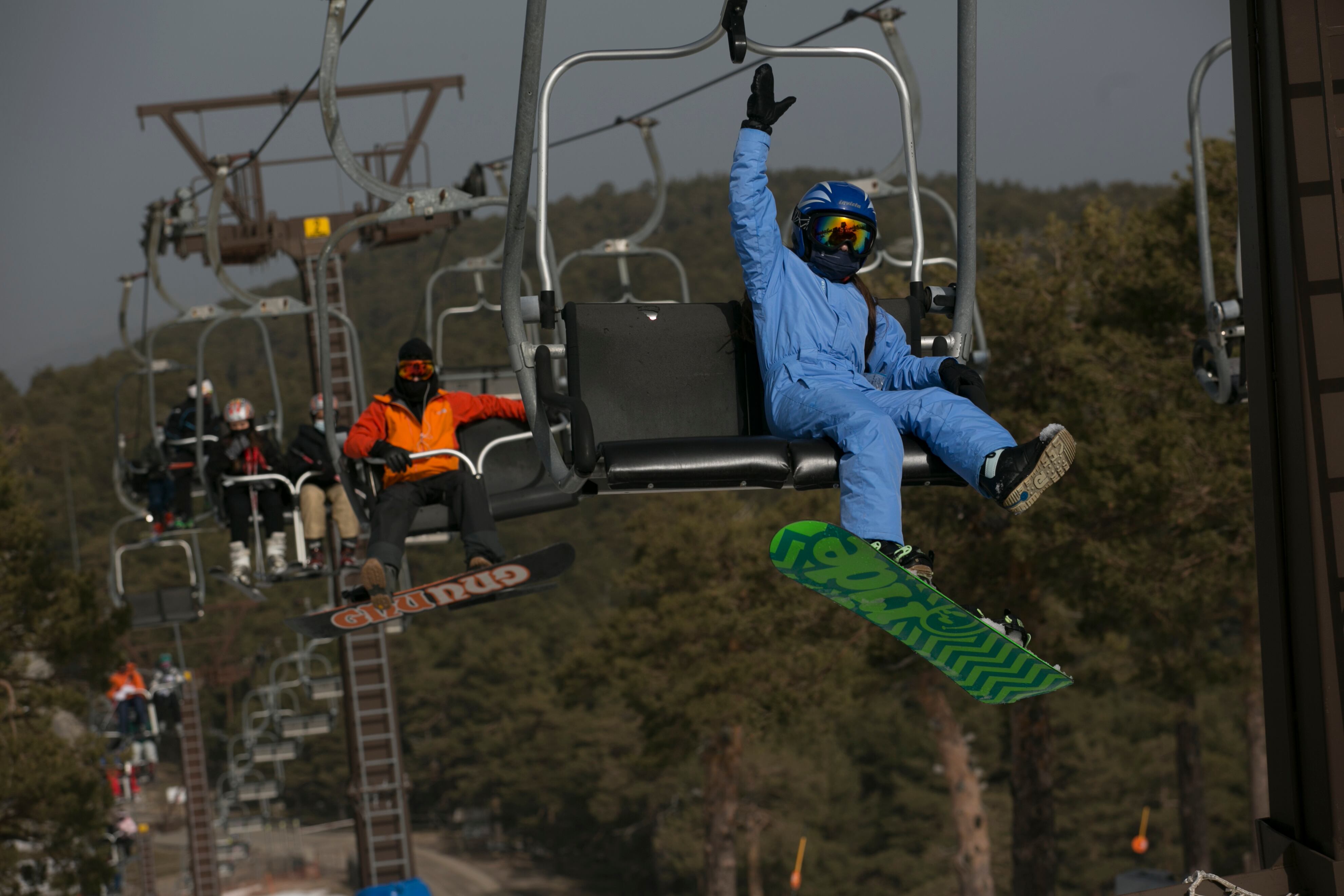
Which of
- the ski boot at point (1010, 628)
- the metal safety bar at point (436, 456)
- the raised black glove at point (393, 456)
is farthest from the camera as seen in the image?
the metal safety bar at point (436, 456)

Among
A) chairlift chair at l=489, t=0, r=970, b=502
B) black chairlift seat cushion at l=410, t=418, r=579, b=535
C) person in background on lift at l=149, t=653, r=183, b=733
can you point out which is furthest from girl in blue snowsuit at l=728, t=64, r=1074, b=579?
person in background on lift at l=149, t=653, r=183, b=733

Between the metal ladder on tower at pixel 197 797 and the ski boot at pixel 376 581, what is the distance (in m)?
20.4

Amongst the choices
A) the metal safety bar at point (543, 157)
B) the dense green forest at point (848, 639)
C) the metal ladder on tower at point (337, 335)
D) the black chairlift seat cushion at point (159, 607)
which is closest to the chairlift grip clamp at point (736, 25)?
the metal safety bar at point (543, 157)

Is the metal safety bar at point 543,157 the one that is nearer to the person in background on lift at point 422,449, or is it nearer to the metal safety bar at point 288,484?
the person in background on lift at point 422,449

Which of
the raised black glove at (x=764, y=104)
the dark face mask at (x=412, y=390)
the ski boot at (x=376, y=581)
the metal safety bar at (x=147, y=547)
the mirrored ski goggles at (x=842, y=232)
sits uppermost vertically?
the raised black glove at (x=764, y=104)

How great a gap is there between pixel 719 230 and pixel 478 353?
56.5ft

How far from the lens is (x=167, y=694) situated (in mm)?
27734

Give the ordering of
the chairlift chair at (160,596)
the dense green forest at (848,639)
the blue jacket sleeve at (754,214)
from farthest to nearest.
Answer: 1. the dense green forest at (848,639)
2. the chairlift chair at (160,596)
3. the blue jacket sleeve at (754,214)

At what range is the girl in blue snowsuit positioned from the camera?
3.76 metres

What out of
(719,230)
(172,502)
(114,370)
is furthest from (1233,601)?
(114,370)

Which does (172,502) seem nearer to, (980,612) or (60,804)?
(60,804)

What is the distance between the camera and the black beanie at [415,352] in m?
7.31

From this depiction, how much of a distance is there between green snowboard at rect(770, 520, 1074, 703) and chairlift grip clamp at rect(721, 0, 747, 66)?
1.61 m

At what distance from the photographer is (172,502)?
1274 cm
